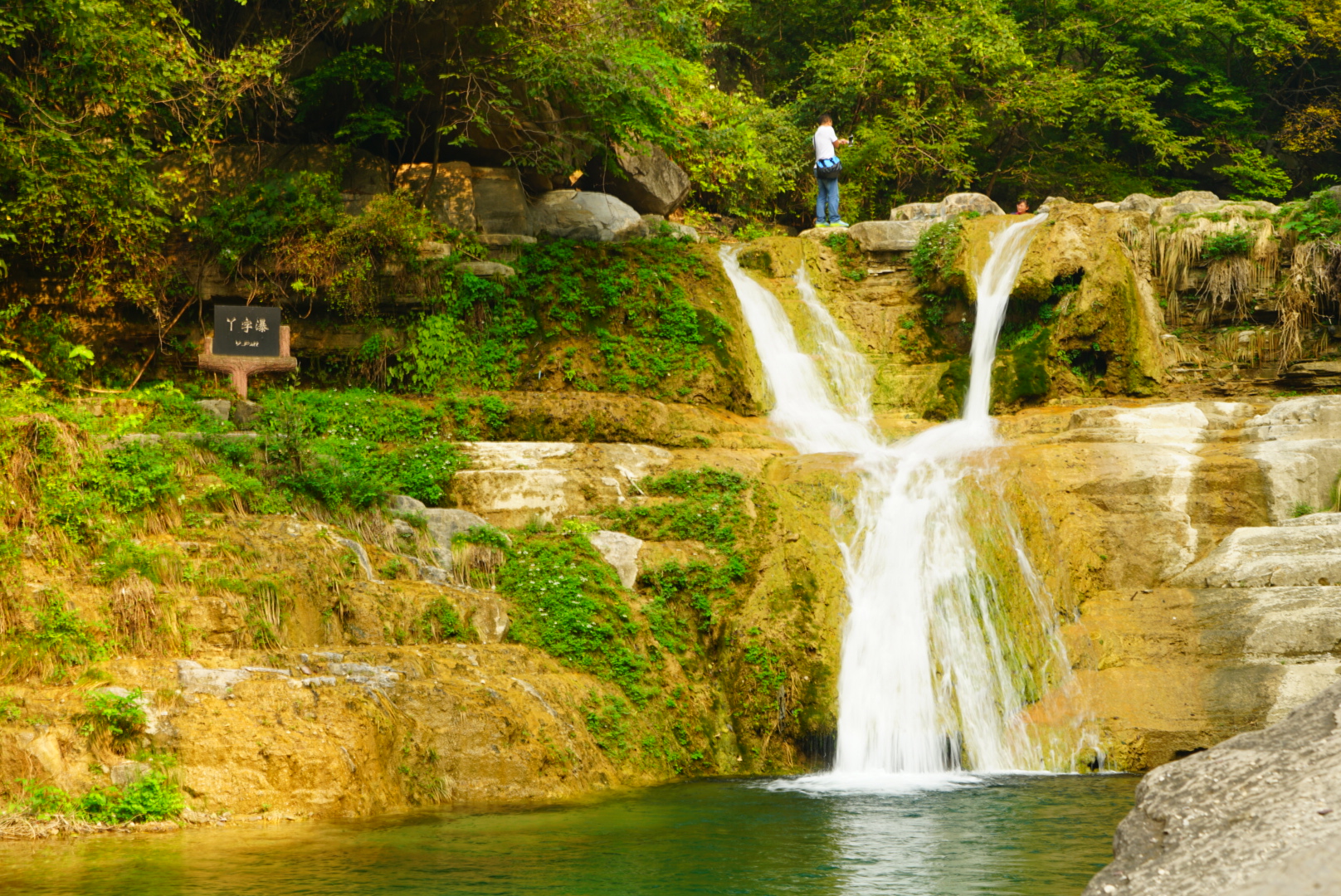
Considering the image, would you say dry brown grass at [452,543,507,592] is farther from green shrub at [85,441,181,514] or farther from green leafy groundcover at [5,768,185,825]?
green leafy groundcover at [5,768,185,825]

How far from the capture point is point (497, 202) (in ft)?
59.1

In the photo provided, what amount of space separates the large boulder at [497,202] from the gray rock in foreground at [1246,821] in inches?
602

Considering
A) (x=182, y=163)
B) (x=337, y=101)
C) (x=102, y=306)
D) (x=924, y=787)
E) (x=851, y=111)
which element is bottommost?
(x=924, y=787)

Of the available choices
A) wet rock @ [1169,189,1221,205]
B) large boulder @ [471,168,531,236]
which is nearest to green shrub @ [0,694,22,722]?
large boulder @ [471,168,531,236]

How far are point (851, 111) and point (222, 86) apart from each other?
49.4 ft

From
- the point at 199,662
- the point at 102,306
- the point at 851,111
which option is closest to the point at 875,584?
the point at 199,662

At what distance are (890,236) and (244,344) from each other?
10015 millimetres

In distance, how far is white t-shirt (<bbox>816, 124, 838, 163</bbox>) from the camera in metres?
20.0

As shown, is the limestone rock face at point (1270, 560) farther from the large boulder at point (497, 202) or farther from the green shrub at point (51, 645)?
the large boulder at point (497, 202)

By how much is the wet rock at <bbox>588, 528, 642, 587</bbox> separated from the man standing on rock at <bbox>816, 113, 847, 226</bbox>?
32.4ft

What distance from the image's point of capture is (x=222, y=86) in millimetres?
14141

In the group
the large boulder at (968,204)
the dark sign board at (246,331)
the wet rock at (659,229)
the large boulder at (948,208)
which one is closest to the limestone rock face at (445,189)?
the wet rock at (659,229)

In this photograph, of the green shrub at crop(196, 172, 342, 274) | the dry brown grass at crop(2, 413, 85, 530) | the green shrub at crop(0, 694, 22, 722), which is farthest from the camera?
the green shrub at crop(196, 172, 342, 274)

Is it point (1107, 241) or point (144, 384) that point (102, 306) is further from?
point (1107, 241)
